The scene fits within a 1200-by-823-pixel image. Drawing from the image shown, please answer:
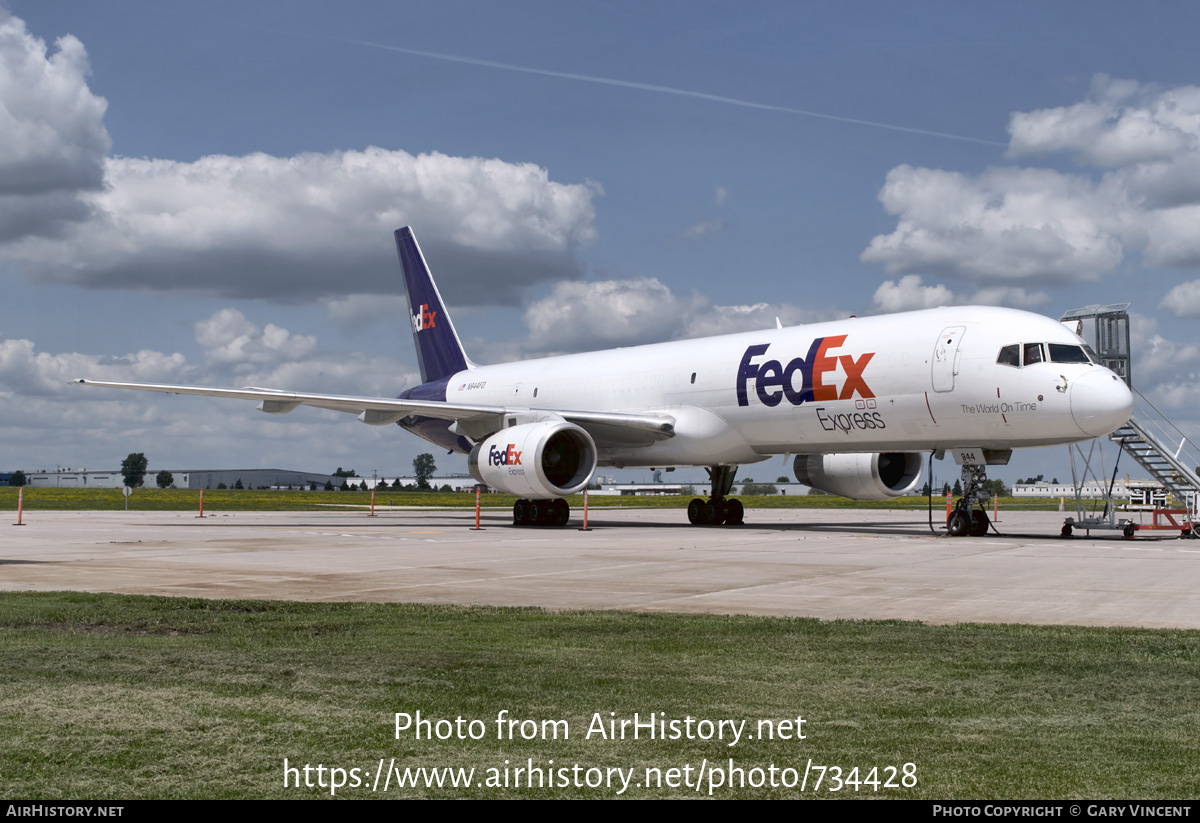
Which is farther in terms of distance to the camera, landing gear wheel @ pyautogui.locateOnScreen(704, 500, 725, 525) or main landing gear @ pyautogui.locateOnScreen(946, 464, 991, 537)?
landing gear wheel @ pyautogui.locateOnScreen(704, 500, 725, 525)

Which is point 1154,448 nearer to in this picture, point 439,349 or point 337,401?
point 337,401

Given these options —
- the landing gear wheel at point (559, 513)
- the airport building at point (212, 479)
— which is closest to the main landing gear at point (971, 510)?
the landing gear wheel at point (559, 513)

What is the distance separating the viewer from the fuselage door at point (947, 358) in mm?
20750

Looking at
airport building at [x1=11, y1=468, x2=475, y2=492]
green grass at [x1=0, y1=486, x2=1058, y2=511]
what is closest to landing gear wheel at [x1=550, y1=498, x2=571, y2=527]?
green grass at [x1=0, y1=486, x2=1058, y2=511]

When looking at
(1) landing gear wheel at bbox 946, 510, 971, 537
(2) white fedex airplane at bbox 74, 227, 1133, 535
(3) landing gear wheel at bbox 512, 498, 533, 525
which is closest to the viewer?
(2) white fedex airplane at bbox 74, 227, 1133, 535

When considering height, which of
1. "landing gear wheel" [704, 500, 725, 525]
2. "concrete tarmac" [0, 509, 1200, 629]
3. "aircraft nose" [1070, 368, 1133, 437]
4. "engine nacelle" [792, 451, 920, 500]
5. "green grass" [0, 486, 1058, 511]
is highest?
"aircraft nose" [1070, 368, 1133, 437]

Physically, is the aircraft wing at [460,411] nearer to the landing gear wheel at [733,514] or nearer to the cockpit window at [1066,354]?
the landing gear wheel at [733,514]

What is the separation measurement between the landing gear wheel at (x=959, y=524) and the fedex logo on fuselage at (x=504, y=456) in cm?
946

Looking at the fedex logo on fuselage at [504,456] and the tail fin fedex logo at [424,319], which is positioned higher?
the tail fin fedex logo at [424,319]

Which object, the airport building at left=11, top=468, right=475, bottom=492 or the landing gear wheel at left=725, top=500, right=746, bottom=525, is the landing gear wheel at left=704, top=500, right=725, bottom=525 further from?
the airport building at left=11, top=468, right=475, bottom=492

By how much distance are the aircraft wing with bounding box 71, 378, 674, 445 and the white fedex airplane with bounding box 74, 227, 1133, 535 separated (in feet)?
0.17

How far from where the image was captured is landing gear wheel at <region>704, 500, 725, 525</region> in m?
28.7

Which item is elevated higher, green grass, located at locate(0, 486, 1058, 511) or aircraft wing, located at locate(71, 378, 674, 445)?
aircraft wing, located at locate(71, 378, 674, 445)

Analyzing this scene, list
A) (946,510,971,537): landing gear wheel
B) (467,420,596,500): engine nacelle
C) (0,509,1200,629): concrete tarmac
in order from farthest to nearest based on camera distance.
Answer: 1. (467,420,596,500): engine nacelle
2. (946,510,971,537): landing gear wheel
3. (0,509,1200,629): concrete tarmac
